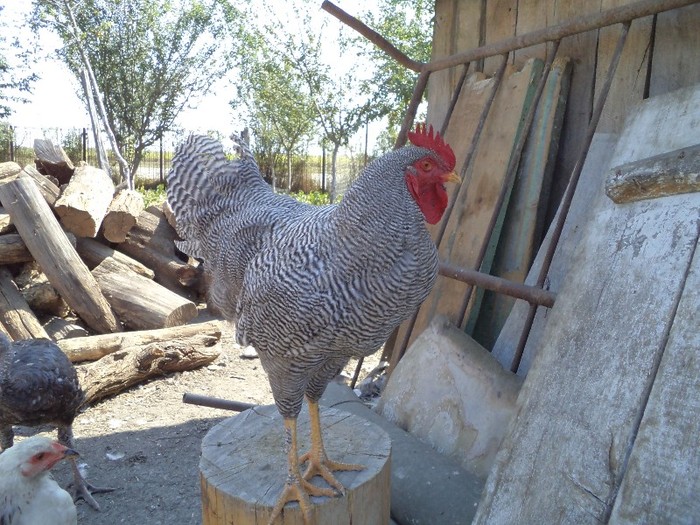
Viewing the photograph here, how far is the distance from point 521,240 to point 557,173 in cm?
50

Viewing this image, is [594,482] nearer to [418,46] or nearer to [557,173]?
[557,173]

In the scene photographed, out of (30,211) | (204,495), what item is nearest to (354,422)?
(204,495)

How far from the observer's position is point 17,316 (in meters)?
6.45

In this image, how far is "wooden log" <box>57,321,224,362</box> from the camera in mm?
6121

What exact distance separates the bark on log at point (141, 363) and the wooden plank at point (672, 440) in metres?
5.03

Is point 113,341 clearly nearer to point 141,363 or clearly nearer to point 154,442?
point 141,363

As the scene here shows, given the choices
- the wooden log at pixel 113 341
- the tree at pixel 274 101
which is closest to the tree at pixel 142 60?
the tree at pixel 274 101

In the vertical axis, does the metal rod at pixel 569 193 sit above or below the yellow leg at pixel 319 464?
above

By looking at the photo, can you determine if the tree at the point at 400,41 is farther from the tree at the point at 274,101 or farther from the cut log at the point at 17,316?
the cut log at the point at 17,316

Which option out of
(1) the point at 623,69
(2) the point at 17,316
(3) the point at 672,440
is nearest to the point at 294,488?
(3) the point at 672,440

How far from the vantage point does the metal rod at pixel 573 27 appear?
2797 millimetres

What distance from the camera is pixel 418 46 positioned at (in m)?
14.0

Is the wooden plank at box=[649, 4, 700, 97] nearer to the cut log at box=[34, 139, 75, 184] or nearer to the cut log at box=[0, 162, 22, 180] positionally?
the cut log at box=[0, 162, 22, 180]

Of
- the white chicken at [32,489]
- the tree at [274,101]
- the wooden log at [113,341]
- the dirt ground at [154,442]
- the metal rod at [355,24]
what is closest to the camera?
the white chicken at [32,489]
